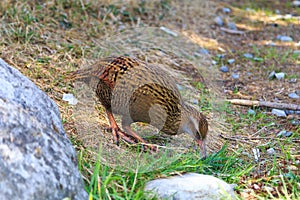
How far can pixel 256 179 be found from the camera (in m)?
3.99

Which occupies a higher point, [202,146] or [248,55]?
[202,146]

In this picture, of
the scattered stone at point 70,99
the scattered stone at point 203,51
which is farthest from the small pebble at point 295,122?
the scattered stone at point 70,99

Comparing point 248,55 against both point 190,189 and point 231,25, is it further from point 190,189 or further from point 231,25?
point 190,189

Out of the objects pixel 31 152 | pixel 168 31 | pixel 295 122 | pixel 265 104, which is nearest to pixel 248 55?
pixel 168 31

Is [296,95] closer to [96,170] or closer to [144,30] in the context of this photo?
[144,30]

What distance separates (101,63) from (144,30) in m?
2.72

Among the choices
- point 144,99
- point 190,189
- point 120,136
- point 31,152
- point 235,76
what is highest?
point 31,152

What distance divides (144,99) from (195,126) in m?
0.49

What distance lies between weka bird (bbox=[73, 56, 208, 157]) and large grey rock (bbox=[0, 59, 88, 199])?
97 cm

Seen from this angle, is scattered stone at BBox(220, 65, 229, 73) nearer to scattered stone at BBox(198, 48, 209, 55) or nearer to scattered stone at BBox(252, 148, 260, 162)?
scattered stone at BBox(198, 48, 209, 55)

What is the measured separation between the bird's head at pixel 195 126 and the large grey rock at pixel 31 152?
128 centimetres

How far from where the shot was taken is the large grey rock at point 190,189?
3506mm

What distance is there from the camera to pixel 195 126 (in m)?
4.36

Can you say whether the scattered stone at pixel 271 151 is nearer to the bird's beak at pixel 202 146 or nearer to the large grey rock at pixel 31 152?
the bird's beak at pixel 202 146
